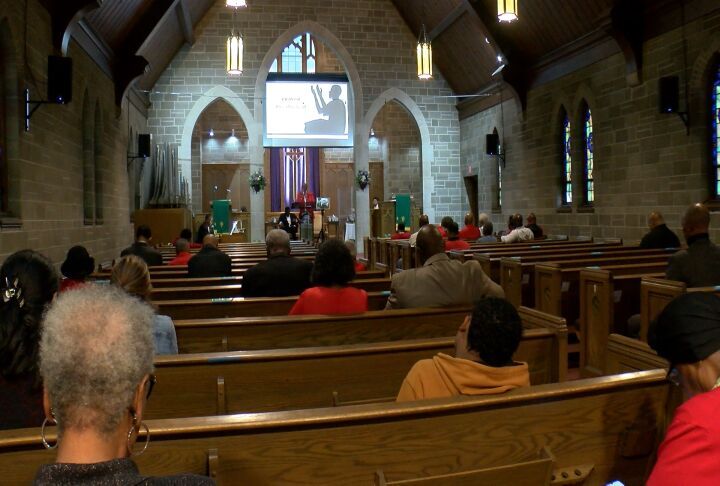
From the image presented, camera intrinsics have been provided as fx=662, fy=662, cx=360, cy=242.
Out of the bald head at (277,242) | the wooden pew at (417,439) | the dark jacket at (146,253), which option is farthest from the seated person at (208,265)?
the wooden pew at (417,439)

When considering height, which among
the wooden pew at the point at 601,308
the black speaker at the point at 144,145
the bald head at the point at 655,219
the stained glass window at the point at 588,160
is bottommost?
the wooden pew at the point at 601,308

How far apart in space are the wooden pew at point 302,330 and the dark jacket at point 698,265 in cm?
174

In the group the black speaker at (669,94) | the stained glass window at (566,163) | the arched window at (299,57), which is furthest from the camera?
the arched window at (299,57)

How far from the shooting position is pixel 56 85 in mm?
7219

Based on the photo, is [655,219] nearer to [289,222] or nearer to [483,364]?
[483,364]

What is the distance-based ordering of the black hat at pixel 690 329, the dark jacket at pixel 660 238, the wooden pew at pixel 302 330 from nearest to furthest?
1. the black hat at pixel 690 329
2. the wooden pew at pixel 302 330
3. the dark jacket at pixel 660 238

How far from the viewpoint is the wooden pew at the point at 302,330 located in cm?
334

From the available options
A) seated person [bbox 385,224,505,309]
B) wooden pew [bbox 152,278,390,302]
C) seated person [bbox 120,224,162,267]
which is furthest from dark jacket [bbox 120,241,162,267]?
seated person [bbox 385,224,505,309]

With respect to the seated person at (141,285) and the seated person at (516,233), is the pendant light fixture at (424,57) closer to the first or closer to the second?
the seated person at (516,233)

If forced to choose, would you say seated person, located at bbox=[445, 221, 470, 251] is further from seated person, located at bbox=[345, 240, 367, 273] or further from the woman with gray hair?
the woman with gray hair

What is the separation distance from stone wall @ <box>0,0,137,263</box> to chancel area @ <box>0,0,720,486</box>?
0.05 m

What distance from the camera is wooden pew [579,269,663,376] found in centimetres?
462

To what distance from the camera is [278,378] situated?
8.27ft

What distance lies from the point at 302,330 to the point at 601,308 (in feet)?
7.84
